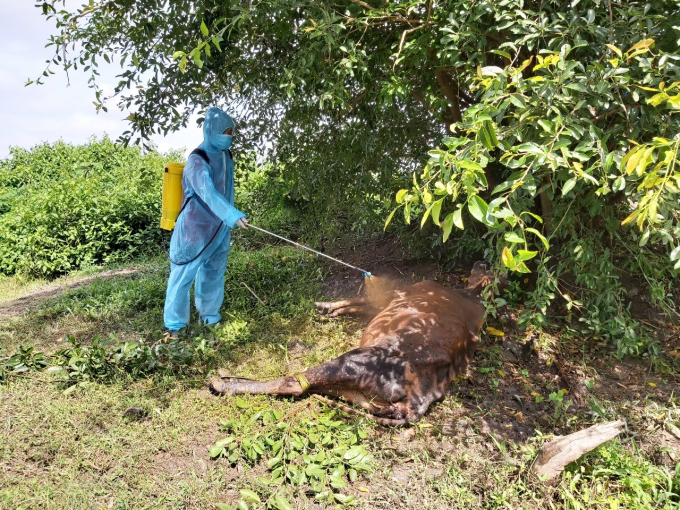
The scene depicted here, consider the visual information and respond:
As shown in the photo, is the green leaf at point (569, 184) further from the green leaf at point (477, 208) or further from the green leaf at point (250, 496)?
the green leaf at point (250, 496)

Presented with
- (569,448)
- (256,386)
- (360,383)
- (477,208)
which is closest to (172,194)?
(256,386)

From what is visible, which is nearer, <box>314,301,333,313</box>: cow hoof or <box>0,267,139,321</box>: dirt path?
<box>314,301,333,313</box>: cow hoof

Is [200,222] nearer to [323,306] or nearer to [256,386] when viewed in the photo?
[323,306]

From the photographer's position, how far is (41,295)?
5.91 metres

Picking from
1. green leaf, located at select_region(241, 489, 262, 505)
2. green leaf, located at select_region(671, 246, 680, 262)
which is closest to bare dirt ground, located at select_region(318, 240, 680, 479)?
green leaf, located at select_region(241, 489, 262, 505)

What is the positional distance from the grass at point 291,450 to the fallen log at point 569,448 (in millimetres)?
76

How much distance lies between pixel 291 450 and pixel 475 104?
220cm

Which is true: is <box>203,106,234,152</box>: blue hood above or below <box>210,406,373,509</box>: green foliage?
above

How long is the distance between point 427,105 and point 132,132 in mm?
2519

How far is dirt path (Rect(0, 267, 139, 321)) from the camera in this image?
524cm

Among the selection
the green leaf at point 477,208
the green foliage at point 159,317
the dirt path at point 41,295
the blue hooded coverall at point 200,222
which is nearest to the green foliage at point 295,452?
the green foliage at point 159,317

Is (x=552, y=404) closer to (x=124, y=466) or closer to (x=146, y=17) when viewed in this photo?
(x=124, y=466)

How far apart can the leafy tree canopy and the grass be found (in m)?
0.64

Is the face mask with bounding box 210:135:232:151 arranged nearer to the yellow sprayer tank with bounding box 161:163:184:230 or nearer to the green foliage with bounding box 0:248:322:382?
the yellow sprayer tank with bounding box 161:163:184:230
